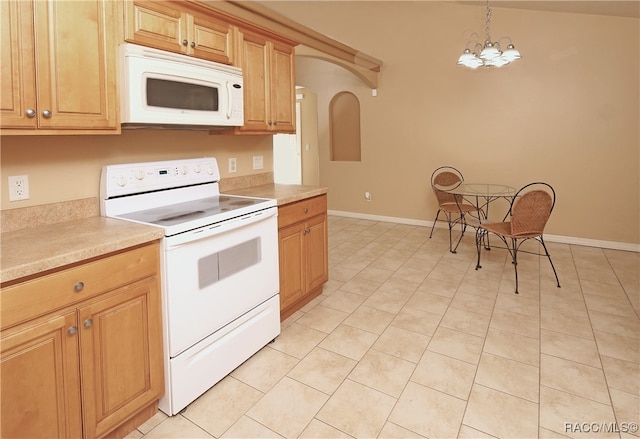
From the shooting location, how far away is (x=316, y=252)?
2969 mm

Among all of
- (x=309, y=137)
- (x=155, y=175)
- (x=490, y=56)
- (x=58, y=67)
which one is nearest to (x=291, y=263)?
Answer: (x=155, y=175)

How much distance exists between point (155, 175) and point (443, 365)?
1953mm

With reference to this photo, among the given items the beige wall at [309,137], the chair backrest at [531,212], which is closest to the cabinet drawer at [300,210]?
the chair backrest at [531,212]

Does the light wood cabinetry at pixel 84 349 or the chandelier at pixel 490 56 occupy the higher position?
the chandelier at pixel 490 56

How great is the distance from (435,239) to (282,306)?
294cm

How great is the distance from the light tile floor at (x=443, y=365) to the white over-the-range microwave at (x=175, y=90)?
140cm

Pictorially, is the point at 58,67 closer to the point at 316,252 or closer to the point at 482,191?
the point at 316,252

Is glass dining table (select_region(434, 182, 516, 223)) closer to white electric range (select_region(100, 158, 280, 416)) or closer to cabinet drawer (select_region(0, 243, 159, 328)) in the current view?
white electric range (select_region(100, 158, 280, 416))

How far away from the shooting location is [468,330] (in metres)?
2.63

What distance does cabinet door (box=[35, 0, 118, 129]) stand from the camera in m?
1.52

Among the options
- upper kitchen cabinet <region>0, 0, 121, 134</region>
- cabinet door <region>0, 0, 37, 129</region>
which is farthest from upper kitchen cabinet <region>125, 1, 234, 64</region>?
cabinet door <region>0, 0, 37, 129</region>

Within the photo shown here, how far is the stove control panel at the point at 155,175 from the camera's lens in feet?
6.55

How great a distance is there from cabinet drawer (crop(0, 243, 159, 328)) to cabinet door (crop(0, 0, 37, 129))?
0.60 metres

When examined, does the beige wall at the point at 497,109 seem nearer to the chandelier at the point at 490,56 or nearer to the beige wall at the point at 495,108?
the beige wall at the point at 495,108
